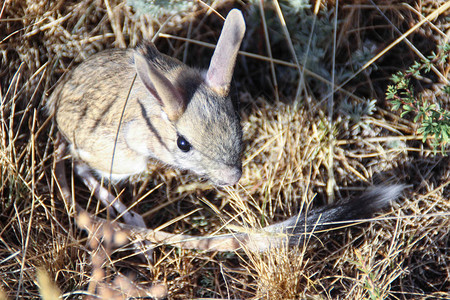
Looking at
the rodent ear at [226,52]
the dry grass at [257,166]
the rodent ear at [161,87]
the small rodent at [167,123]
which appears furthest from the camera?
the dry grass at [257,166]

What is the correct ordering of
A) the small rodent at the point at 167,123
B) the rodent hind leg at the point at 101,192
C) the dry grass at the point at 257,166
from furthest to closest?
the rodent hind leg at the point at 101,192 < the dry grass at the point at 257,166 < the small rodent at the point at 167,123

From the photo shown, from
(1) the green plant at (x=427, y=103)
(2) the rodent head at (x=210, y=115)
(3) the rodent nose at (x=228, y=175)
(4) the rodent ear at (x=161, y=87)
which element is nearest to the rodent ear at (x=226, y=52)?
(2) the rodent head at (x=210, y=115)

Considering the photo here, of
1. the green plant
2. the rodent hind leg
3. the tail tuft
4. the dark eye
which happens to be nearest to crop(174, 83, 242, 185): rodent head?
the dark eye

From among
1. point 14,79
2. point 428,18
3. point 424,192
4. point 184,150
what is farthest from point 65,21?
point 424,192

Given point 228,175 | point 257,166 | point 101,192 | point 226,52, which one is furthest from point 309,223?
point 101,192

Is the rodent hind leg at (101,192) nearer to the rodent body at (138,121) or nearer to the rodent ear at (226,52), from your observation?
the rodent body at (138,121)

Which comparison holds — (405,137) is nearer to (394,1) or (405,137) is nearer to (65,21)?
(394,1)

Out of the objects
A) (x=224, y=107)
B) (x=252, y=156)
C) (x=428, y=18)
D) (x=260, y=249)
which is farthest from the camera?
(x=252, y=156)

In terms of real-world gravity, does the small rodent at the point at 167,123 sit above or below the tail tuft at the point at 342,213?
above
